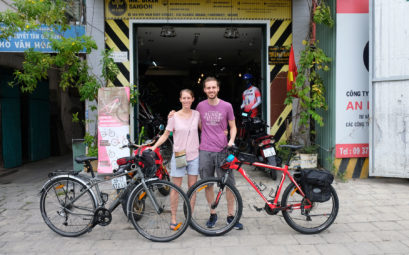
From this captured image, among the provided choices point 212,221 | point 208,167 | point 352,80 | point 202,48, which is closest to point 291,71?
point 352,80

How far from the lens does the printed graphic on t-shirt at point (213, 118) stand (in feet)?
13.5

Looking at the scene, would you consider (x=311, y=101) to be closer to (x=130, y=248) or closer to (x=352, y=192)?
(x=352, y=192)

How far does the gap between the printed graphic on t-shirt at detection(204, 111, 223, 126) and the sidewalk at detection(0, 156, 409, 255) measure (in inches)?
50.8

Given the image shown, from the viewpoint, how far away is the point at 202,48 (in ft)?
37.4

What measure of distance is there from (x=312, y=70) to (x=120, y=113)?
144 inches

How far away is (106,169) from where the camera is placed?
6383mm

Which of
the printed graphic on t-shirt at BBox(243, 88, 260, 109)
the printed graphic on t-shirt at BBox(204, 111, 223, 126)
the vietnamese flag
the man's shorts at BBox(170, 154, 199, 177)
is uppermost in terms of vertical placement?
the vietnamese flag

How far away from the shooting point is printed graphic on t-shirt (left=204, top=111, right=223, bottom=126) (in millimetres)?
4113

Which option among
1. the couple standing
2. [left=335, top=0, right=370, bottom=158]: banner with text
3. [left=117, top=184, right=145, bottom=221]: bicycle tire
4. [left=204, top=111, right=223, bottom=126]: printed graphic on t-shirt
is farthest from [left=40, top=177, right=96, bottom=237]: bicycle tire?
[left=335, top=0, right=370, bottom=158]: banner with text

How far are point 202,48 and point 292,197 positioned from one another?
8.18 meters

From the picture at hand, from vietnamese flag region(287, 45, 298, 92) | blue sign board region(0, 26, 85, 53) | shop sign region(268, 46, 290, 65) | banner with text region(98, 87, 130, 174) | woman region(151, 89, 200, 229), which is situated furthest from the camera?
shop sign region(268, 46, 290, 65)

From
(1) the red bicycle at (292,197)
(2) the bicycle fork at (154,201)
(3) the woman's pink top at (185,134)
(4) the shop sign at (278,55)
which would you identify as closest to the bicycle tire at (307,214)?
(1) the red bicycle at (292,197)

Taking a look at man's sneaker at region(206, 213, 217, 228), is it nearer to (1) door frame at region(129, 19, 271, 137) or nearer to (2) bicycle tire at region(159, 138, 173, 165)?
(2) bicycle tire at region(159, 138, 173, 165)

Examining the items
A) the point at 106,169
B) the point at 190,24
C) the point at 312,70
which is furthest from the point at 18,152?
the point at 312,70
